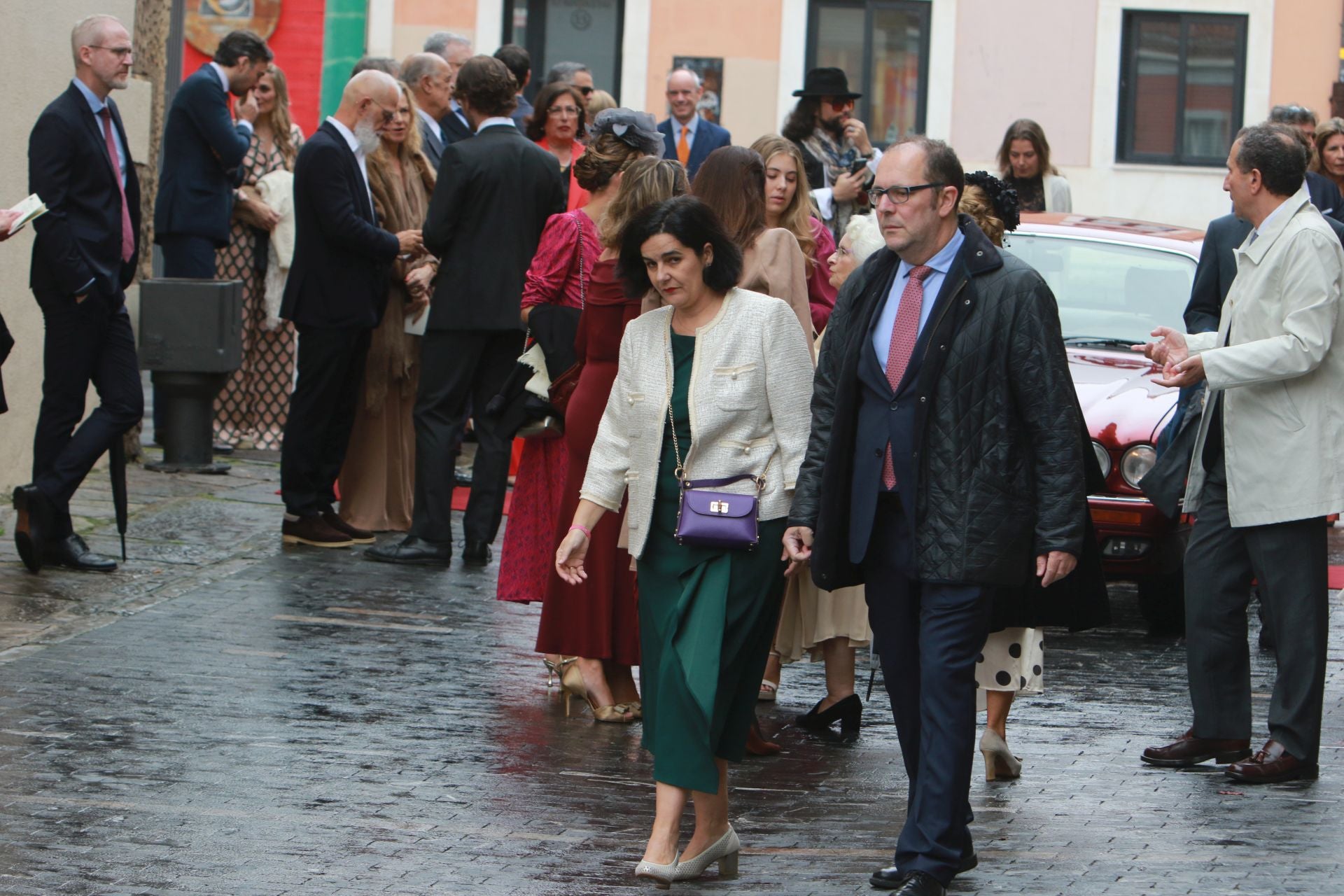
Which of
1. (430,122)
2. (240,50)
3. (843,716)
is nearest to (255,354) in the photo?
(240,50)

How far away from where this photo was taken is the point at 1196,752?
700 centimetres

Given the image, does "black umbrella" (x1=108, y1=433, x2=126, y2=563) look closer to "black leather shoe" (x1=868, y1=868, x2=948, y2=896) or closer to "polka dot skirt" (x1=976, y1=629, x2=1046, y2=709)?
"polka dot skirt" (x1=976, y1=629, x2=1046, y2=709)

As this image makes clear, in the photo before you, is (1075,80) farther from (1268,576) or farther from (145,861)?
(145,861)

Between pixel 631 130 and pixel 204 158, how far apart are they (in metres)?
5.76

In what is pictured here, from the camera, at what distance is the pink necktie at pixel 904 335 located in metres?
5.56

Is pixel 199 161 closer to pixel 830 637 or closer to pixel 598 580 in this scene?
pixel 598 580

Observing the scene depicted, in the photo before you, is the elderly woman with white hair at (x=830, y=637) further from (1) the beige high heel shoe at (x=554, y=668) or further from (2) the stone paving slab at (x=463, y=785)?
(1) the beige high heel shoe at (x=554, y=668)

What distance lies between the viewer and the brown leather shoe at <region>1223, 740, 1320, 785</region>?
22.1 feet

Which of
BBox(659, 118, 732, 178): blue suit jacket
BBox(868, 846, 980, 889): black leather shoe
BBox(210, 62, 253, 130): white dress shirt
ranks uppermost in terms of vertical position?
BBox(210, 62, 253, 130): white dress shirt

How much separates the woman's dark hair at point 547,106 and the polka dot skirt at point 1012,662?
227 inches

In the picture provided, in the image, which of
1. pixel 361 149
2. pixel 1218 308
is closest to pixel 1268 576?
pixel 1218 308

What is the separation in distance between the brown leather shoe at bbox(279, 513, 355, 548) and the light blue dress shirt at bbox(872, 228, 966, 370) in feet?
18.1

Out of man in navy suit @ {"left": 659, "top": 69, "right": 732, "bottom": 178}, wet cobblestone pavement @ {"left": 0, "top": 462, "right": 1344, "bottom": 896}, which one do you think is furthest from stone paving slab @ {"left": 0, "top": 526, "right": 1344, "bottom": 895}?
man in navy suit @ {"left": 659, "top": 69, "right": 732, "bottom": 178}

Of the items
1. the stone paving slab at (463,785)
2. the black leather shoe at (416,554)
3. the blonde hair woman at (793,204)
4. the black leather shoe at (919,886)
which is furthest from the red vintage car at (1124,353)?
the black leather shoe at (919,886)
